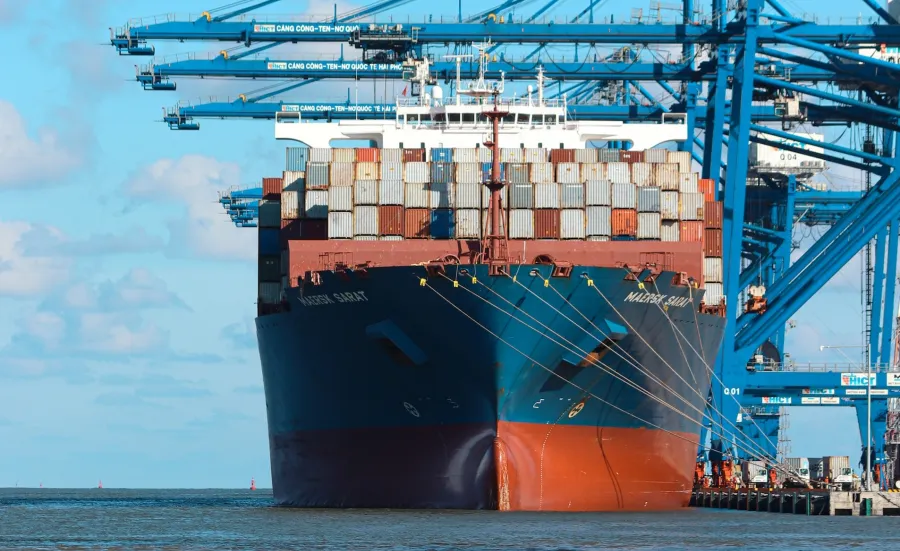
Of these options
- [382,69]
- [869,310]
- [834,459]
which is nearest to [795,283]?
[834,459]

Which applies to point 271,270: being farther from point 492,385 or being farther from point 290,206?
point 492,385

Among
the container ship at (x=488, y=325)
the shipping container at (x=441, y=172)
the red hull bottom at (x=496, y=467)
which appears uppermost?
the shipping container at (x=441, y=172)

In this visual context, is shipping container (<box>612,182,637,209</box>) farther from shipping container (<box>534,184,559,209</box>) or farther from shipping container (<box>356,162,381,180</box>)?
shipping container (<box>356,162,381,180</box>)

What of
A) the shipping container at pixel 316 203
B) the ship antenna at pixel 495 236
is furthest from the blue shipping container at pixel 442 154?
the ship antenna at pixel 495 236

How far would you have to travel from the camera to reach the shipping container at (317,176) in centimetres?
4616

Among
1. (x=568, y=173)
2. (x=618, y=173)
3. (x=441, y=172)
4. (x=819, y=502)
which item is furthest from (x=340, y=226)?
(x=819, y=502)

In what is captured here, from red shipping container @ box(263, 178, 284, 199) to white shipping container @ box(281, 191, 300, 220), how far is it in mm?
2490

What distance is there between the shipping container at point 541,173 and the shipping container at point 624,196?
1.96 metres

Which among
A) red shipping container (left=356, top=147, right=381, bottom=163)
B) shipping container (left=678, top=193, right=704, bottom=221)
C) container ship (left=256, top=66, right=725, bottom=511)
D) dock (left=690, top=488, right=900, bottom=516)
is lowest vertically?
dock (left=690, top=488, right=900, bottom=516)

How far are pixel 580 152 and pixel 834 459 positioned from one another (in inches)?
956

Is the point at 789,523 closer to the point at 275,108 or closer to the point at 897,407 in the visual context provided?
the point at 275,108

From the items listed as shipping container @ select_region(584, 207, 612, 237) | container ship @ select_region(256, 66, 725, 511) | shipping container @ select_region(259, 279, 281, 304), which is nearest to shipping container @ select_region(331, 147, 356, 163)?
container ship @ select_region(256, 66, 725, 511)

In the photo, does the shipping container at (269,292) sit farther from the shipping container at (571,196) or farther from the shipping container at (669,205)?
the shipping container at (669,205)

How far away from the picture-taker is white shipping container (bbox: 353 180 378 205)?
44.8m
